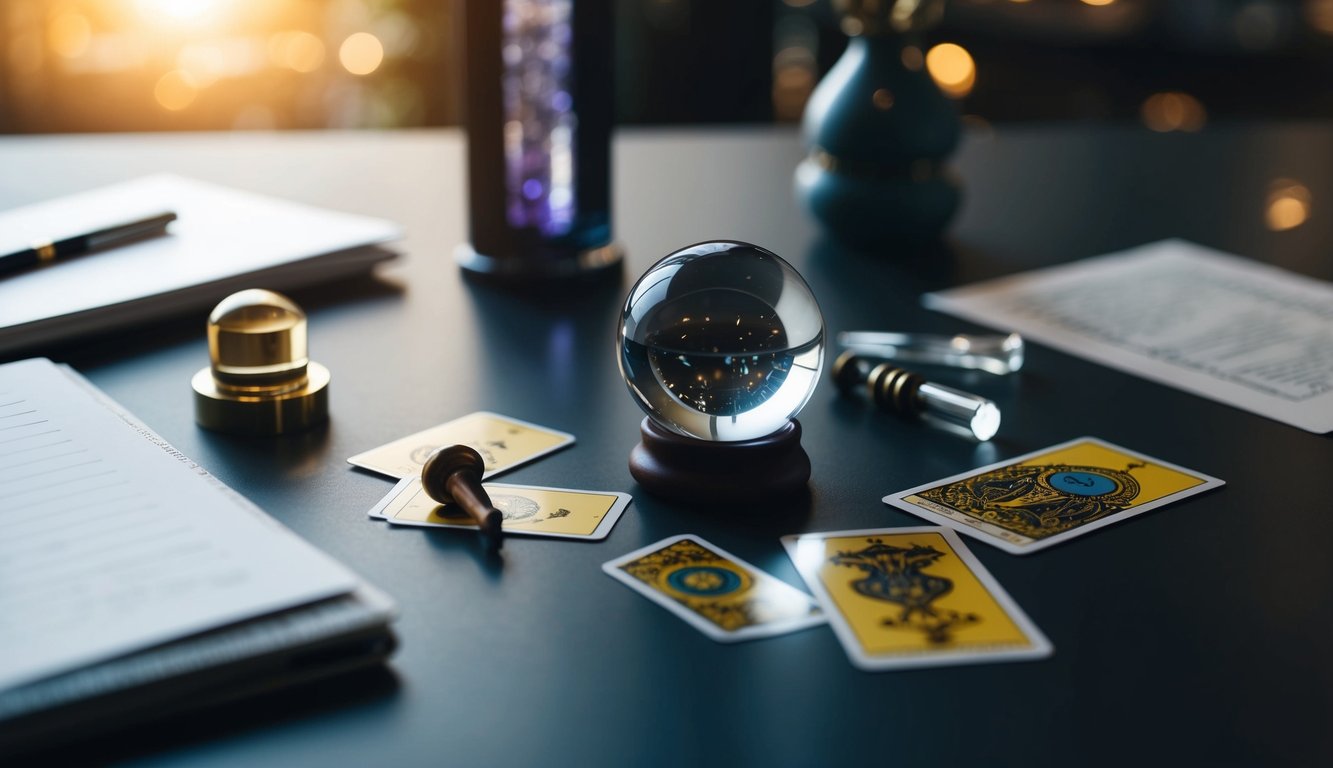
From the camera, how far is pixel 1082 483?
85 centimetres

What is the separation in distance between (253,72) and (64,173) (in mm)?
2239

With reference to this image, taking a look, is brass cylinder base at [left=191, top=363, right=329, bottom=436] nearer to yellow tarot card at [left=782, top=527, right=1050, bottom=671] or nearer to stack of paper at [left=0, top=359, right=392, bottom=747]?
stack of paper at [left=0, top=359, right=392, bottom=747]

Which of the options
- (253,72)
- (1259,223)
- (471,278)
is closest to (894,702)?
(471,278)

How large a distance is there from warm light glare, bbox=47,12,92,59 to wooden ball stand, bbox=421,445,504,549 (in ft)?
10.8

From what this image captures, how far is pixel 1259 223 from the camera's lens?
1.59m

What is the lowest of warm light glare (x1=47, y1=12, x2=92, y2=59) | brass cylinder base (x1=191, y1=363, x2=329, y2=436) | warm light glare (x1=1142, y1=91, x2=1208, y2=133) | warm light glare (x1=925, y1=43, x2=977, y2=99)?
brass cylinder base (x1=191, y1=363, x2=329, y2=436)

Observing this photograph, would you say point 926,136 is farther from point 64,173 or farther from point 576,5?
point 64,173

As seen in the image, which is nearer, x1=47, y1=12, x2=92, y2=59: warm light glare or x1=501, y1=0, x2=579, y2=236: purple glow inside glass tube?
x1=501, y1=0, x2=579, y2=236: purple glow inside glass tube

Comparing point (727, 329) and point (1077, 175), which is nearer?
point (727, 329)

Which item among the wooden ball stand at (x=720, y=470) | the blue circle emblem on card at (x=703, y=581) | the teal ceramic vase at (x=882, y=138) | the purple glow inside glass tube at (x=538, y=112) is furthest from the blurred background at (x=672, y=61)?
the blue circle emblem on card at (x=703, y=581)

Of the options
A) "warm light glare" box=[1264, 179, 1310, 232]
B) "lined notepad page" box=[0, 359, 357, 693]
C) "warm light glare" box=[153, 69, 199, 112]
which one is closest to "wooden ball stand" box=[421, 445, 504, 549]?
"lined notepad page" box=[0, 359, 357, 693]

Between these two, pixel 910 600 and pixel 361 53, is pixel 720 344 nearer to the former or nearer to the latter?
pixel 910 600

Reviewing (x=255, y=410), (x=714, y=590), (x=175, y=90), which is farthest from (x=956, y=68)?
(x=714, y=590)

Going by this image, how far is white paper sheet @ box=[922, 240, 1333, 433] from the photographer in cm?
106
